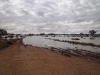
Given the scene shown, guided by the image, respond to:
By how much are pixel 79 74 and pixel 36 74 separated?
14.0 feet

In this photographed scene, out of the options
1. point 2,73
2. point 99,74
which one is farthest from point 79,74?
point 2,73

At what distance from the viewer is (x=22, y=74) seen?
856 cm

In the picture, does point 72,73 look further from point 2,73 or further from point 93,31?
point 93,31

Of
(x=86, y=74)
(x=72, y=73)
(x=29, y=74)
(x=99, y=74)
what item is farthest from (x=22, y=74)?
(x=99, y=74)

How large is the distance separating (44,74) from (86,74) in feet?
14.2

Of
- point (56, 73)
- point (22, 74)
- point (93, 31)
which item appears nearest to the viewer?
point (22, 74)

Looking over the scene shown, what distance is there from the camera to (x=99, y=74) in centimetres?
1007

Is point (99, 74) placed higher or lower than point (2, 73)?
lower

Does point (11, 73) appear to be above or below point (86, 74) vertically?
above

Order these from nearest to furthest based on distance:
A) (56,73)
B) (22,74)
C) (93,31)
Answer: (22,74) < (56,73) < (93,31)

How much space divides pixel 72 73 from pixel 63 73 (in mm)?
941

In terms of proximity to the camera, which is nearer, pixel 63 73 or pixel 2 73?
pixel 2 73

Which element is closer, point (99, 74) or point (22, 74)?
point (22, 74)

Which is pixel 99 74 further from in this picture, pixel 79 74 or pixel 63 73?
pixel 63 73
